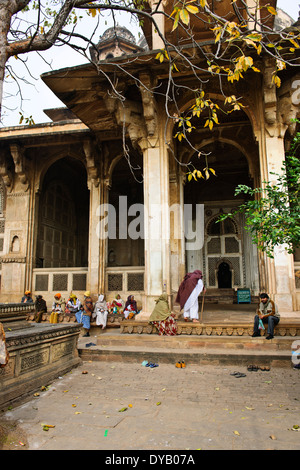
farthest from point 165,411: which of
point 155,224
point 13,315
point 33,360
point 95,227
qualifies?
point 95,227

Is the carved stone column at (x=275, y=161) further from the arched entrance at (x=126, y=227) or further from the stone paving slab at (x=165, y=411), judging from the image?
the arched entrance at (x=126, y=227)

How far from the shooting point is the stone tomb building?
8.26 metres

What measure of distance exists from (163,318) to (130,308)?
2.49 m

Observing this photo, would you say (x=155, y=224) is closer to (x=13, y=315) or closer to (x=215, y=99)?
(x=215, y=99)

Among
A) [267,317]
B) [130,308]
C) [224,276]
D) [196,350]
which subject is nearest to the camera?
[196,350]

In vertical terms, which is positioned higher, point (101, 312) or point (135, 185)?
point (135, 185)

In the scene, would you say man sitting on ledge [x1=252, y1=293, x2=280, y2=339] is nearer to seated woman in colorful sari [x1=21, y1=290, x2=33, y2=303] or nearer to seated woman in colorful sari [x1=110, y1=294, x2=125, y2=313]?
seated woman in colorful sari [x1=110, y1=294, x2=125, y2=313]

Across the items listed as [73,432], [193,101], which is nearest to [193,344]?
[73,432]

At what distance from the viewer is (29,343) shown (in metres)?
4.64

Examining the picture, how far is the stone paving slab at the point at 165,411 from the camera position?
3010mm

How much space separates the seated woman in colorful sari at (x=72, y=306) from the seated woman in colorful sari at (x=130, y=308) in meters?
1.85

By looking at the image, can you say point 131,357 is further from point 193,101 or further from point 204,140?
point 204,140

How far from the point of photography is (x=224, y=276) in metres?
15.7

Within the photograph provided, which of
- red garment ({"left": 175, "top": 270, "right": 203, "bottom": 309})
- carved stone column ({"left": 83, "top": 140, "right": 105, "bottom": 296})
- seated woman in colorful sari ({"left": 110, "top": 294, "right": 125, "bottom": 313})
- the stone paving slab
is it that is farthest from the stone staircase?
carved stone column ({"left": 83, "top": 140, "right": 105, "bottom": 296})
